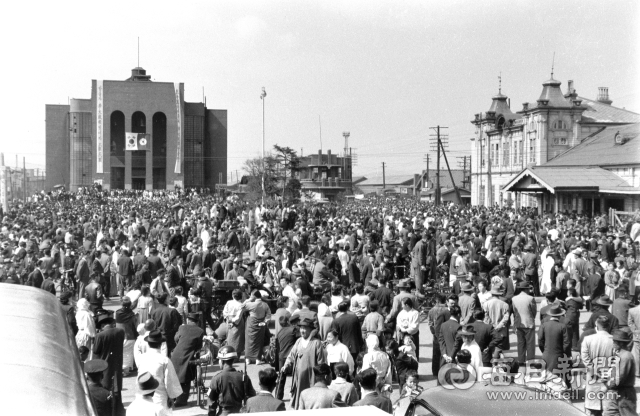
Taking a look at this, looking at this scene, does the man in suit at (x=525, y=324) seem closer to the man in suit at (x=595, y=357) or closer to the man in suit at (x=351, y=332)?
the man in suit at (x=595, y=357)

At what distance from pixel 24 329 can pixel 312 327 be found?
5.33m

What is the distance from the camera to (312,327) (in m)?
8.41

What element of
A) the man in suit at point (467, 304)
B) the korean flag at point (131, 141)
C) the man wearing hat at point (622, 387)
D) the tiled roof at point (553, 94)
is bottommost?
the man wearing hat at point (622, 387)

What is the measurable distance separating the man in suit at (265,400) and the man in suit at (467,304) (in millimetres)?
4908

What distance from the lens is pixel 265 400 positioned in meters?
6.47

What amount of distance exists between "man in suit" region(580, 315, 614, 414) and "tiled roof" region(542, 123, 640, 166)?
32822 millimetres

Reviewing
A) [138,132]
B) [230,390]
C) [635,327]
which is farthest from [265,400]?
[138,132]

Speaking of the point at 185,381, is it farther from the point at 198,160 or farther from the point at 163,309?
the point at 198,160

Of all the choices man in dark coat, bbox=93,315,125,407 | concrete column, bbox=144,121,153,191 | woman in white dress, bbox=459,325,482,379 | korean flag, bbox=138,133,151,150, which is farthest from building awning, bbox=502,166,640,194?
concrete column, bbox=144,121,153,191

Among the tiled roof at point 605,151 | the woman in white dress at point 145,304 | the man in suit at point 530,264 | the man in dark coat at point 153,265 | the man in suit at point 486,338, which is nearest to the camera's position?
the man in suit at point 486,338

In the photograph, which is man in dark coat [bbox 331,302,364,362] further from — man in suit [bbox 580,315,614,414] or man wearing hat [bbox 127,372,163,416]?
man wearing hat [bbox 127,372,163,416]

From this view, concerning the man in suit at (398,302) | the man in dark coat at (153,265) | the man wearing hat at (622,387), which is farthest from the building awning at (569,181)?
the man wearing hat at (622,387)

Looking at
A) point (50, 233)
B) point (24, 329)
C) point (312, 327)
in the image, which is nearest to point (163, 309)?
point (312, 327)

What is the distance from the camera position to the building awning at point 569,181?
3400 cm
